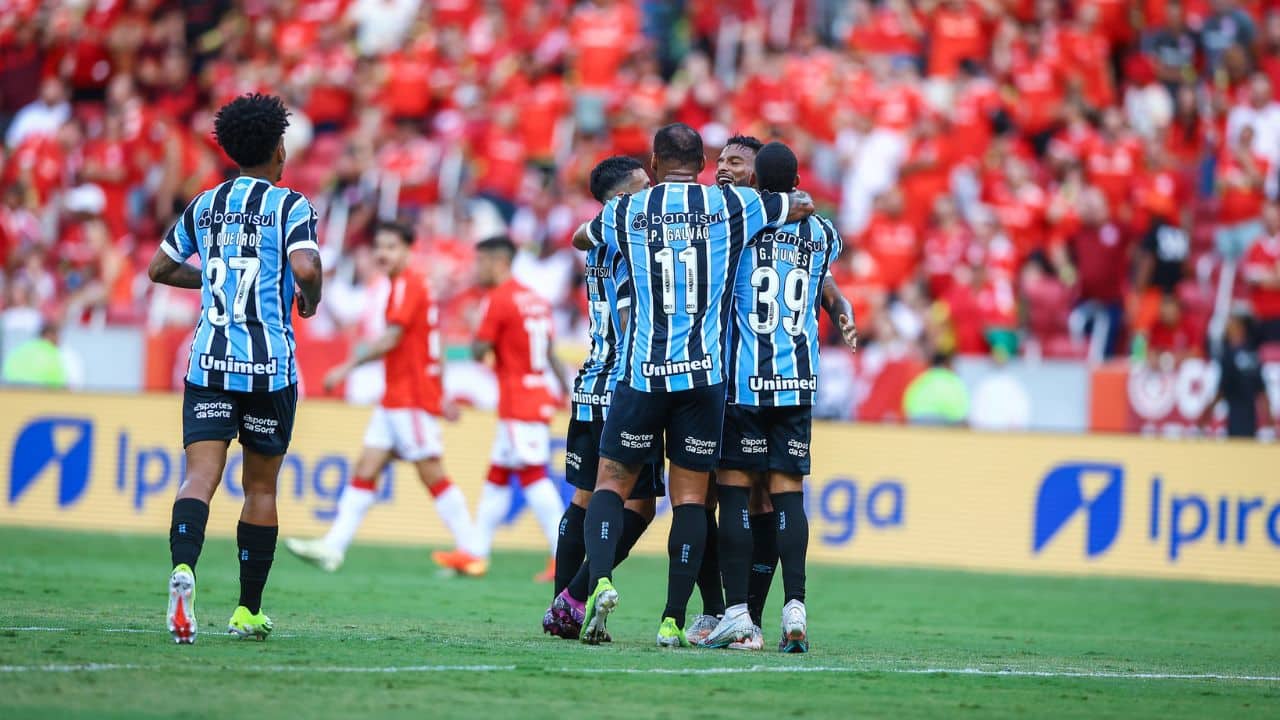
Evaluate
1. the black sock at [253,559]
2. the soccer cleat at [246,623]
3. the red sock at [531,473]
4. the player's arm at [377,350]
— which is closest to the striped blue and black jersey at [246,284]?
the black sock at [253,559]

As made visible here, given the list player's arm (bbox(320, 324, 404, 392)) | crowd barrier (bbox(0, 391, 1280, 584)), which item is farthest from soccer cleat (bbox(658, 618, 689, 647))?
crowd barrier (bbox(0, 391, 1280, 584))

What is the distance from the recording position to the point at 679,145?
877cm

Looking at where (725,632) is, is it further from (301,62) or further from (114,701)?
(301,62)

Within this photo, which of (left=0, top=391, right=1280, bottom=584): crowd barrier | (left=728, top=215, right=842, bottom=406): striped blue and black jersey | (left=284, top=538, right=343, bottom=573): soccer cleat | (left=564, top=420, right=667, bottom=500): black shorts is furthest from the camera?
(left=0, top=391, right=1280, bottom=584): crowd barrier

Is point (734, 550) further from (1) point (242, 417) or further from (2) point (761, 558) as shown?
(1) point (242, 417)

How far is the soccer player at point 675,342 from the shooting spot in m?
8.59

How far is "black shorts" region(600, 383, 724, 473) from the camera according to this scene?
8664 mm

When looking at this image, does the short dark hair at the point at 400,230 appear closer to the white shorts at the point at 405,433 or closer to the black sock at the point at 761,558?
the white shorts at the point at 405,433

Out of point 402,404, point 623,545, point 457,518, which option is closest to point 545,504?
point 457,518

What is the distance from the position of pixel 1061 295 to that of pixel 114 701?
51.8 ft

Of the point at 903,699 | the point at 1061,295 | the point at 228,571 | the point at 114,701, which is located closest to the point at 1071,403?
the point at 1061,295

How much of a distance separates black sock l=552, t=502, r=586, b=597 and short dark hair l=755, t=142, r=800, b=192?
2.08 meters

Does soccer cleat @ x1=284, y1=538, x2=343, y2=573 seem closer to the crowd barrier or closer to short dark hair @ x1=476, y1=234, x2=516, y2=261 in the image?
short dark hair @ x1=476, y1=234, x2=516, y2=261

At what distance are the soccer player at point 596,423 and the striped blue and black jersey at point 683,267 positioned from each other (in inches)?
22.0
